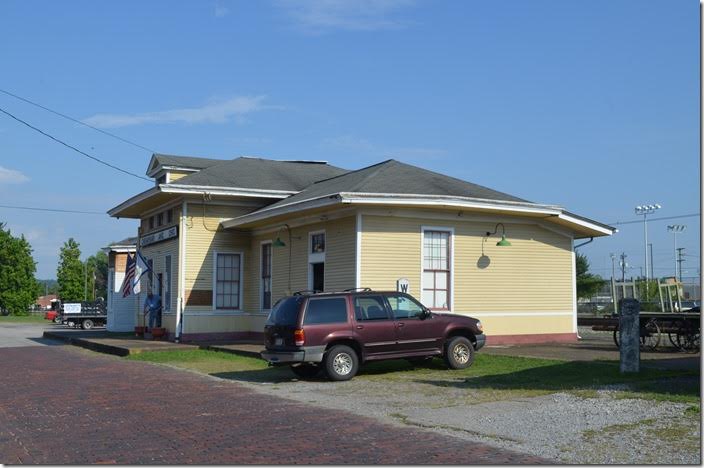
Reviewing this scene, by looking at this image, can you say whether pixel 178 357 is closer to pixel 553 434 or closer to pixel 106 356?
pixel 106 356

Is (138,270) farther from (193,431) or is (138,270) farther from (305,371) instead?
(193,431)

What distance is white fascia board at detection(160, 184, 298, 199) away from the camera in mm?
26156

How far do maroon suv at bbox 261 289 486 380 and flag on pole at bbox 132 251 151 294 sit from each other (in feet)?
48.7

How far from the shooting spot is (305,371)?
16.8 metres

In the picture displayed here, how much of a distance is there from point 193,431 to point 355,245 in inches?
447

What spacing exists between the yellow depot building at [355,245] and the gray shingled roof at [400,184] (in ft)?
0.22

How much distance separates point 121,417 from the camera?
38.4 feet

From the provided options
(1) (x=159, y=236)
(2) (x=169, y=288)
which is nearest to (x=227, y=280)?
(2) (x=169, y=288)

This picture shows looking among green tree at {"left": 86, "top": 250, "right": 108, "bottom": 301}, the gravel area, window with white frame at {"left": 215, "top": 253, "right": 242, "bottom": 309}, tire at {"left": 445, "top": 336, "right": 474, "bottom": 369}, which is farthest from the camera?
green tree at {"left": 86, "top": 250, "right": 108, "bottom": 301}

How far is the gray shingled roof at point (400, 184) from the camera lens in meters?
22.3

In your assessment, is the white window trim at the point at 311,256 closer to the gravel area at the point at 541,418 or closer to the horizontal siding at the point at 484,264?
the horizontal siding at the point at 484,264

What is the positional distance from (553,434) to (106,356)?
57.7ft

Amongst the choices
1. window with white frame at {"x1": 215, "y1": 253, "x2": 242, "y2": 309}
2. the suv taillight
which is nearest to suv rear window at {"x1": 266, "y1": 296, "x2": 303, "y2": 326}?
the suv taillight

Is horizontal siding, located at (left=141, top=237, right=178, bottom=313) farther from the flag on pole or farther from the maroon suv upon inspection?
the maroon suv
